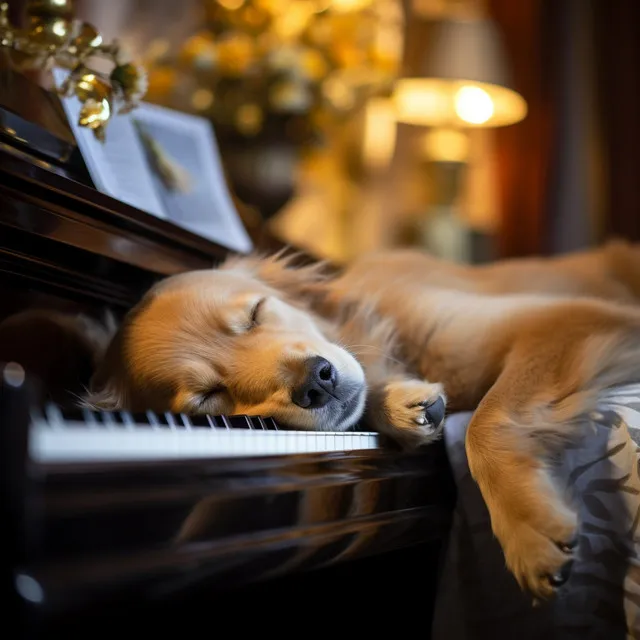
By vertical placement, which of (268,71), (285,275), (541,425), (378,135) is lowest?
(541,425)

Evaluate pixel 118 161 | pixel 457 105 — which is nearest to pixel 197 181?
pixel 118 161

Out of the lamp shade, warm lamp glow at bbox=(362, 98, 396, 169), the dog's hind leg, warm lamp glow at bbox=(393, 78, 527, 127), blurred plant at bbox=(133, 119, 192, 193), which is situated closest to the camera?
the dog's hind leg

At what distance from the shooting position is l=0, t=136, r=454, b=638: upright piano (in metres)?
0.56

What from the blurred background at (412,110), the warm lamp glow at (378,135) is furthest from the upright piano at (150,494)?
the warm lamp glow at (378,135)

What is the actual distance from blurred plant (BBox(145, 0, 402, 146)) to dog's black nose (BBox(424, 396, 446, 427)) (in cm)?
148

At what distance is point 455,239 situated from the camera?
3.26 meters

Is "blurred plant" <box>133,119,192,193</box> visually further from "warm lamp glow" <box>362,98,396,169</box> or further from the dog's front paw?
"warm lamp glow" <box>362,98,396,169</box>

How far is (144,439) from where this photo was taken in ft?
2.12

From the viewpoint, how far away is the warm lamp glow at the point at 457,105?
313cm

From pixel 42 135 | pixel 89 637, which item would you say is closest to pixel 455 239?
pixel 42 135

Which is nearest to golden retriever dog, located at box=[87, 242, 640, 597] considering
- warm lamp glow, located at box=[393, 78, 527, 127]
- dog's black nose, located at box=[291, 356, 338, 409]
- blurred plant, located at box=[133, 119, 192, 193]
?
dog's black nose, located at box=[291, 356, 338, 409]

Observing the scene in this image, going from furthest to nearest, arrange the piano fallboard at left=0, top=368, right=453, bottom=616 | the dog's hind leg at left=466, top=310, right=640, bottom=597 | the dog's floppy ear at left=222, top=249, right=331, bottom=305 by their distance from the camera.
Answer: the dog's floppy ear at left=222, top=249, right=331, bottom=305 → the dog's hind leg at left=466, top=310, right=640, bottom=597 → the piano fallboard at left=0, top=368, right=453, bottom=616

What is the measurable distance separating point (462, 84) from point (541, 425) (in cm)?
230

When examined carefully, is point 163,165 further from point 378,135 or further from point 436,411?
point 378,135
